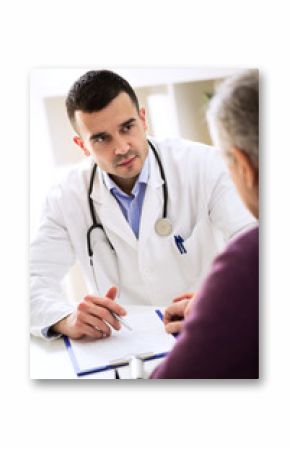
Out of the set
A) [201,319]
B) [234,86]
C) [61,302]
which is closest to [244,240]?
[201,319]

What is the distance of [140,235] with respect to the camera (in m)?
1.63

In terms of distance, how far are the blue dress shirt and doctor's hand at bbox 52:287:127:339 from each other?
197 millimetres

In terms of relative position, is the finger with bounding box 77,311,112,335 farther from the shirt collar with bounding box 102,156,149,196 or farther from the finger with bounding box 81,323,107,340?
the shirt collar with bounding box 102,156,149,196

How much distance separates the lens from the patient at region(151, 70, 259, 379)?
1235 millimetres

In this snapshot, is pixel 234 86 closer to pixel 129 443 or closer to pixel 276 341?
pixel 276 341

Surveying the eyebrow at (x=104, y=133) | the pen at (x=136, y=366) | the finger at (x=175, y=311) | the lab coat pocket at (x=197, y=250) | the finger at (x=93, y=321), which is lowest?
the pen at (x=136, y=366)

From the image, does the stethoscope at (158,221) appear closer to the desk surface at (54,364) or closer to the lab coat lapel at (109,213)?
the lab coat lapel at (109,213)

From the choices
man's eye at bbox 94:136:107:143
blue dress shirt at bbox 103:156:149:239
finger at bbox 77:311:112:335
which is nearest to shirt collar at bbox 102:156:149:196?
blue dress shirt at bbox 103:156:149:239

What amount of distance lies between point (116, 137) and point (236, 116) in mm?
331

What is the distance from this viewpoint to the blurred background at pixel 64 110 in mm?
1594

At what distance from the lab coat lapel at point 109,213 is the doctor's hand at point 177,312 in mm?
179

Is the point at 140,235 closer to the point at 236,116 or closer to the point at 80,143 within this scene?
the point at 80,143

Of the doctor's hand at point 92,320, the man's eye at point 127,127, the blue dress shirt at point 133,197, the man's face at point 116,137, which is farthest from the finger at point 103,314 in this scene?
the man's eye at point 127,127

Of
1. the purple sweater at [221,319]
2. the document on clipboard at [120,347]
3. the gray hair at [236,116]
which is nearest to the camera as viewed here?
the purple sweater at [221,319]
